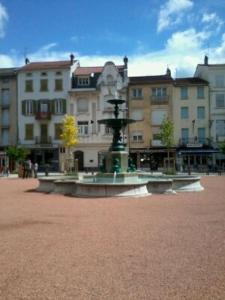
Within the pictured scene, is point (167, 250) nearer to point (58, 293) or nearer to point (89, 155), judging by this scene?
point (58, 293)

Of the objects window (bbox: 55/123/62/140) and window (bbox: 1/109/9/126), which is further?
window (bbox: 1/109/9/126)

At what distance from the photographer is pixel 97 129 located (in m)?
48.1

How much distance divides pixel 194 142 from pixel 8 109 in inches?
918

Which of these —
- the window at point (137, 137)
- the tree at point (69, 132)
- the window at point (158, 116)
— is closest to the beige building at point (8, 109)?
the tree at point (69, 132)

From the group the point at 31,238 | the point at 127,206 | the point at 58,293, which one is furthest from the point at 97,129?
the point at 58,293

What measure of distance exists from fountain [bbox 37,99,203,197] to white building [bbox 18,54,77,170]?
29.2m

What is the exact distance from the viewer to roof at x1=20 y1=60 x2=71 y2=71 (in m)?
48.5

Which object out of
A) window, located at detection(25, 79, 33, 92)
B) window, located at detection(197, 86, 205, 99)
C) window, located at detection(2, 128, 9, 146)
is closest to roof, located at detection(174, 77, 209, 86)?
window, located at detection(197, 86, 205, 99)

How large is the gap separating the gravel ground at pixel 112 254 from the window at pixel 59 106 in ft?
125

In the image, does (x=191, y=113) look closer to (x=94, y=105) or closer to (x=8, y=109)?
(x=94, y=105)

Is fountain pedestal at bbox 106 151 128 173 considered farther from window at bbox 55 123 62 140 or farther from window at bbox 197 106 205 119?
window at bbox 197 106 205 119

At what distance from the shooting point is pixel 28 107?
4912cm

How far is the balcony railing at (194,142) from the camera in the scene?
47.2m

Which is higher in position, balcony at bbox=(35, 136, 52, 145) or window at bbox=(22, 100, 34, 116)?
window at bbox=(22, 100, 34, 116)
